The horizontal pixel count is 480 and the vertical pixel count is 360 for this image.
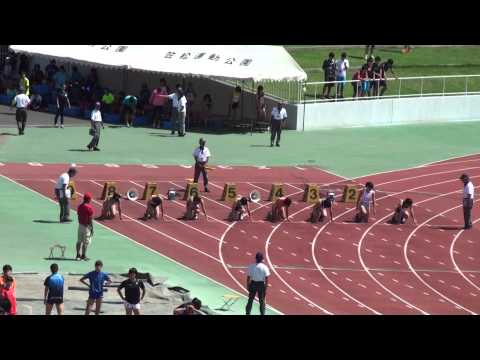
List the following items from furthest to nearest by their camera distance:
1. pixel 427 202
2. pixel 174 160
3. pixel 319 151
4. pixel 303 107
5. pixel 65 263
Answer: pixel 303 107
pixel 319 151
pixel 174 160
pixel 427 202
pixel 65 263

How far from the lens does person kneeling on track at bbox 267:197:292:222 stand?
1294 inches

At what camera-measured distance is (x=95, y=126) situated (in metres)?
39.2

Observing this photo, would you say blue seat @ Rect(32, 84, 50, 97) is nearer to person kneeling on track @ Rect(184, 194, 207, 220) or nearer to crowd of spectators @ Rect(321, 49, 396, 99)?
crowd of spectators @ Rect(321, 49, 396, 99)

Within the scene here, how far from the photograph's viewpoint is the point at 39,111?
46531 mm

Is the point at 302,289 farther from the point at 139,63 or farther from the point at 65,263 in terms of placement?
the point at 139,63

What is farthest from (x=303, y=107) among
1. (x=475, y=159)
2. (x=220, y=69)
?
(x=475, y=159)

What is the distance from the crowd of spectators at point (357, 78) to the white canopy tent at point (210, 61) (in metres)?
2.45

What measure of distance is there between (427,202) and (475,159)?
22.1 feet

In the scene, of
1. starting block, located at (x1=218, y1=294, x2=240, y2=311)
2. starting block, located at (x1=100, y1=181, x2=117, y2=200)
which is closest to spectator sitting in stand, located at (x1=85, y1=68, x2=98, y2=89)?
starting block, located at (x1=100, y1=181, x2=117, y2=200)

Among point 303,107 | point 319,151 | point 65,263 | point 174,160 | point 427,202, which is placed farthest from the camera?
point 303,107

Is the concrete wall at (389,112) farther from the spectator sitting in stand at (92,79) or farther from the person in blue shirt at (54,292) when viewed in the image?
the person in blue shirt at (54,292)

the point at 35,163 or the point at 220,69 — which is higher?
the point at 220,69

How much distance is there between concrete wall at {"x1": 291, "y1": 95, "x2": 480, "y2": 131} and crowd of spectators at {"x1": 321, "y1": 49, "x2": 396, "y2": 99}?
0.48m

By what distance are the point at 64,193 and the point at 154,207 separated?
8.42 ft
